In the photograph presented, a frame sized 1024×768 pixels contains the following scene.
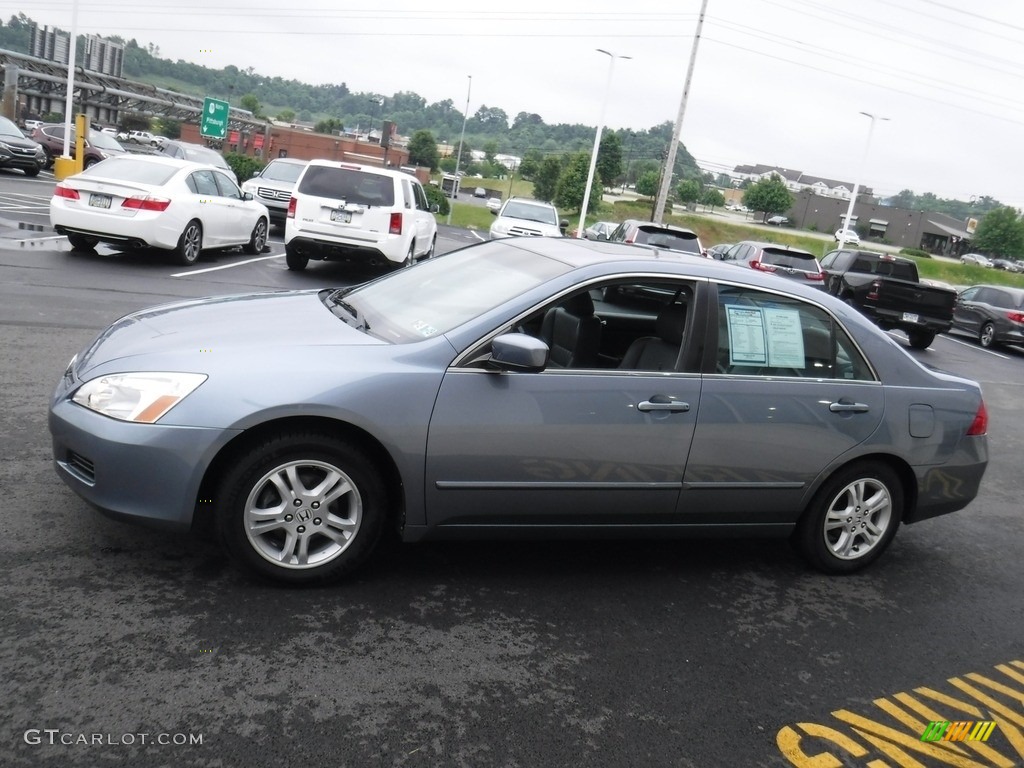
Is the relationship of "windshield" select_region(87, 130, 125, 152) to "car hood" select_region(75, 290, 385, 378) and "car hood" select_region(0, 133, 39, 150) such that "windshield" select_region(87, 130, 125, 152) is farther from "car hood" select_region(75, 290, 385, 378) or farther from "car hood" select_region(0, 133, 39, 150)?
"car hood" select_region(75, 290, 385, 378)

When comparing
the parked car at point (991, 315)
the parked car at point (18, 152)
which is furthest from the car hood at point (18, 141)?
the parked car at point (991, 315)

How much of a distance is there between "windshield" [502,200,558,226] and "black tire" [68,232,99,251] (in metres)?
13.7

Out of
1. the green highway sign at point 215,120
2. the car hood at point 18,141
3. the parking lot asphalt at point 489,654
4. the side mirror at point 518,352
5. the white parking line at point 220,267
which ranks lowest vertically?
the white parking line at point 220,267

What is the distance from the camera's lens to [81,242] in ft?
43.5

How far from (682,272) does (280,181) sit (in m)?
18.6

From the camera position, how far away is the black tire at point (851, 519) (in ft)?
15.8

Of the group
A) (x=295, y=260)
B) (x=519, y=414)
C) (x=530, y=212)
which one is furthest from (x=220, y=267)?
(x=530, y=212)

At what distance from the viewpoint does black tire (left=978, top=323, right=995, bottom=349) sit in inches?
845

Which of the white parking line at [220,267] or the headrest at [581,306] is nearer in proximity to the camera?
the headrest at [581,306]

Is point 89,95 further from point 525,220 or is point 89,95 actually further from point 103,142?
point 525,220

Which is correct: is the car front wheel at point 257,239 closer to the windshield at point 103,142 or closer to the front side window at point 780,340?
the front side window at point 780,340

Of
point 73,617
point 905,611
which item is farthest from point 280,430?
point 905,611

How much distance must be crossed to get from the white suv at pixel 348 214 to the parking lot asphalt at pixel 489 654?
354 inches

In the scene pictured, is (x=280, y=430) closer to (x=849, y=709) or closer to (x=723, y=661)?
(x=723, y=661)
